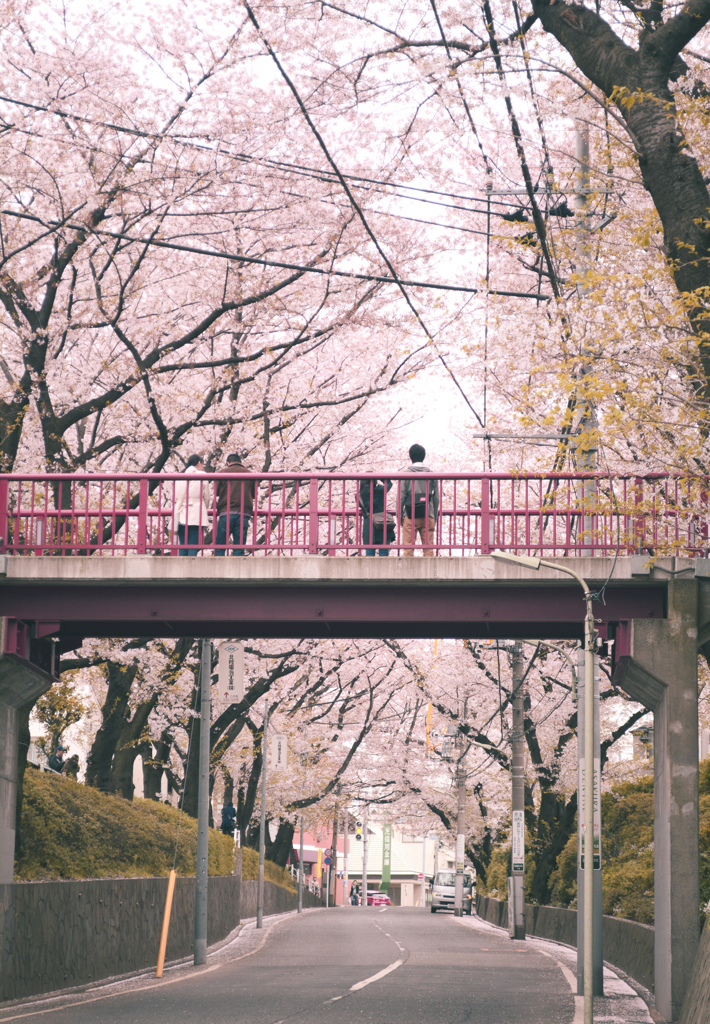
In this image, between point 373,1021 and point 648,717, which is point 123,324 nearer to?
point 373,1021

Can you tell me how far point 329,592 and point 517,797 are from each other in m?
17.2

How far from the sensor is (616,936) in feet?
69.9

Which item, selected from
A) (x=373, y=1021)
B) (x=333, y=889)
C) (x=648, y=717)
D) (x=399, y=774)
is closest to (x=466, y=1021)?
(x=373, y=1021)

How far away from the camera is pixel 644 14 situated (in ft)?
44.2

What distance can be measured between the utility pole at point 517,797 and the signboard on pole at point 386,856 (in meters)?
87.7

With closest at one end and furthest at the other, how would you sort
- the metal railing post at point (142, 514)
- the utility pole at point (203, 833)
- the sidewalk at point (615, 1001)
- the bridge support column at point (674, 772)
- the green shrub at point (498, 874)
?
1. the sidewalk at point (615, 1001)
2. the bridge support column at point (674, 772)
3. the metal railing post at point (142, 514)
4. the utility pole at point (203, 833)
5. the green shrub at point (498, 874)

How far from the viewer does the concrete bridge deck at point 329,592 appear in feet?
50.8

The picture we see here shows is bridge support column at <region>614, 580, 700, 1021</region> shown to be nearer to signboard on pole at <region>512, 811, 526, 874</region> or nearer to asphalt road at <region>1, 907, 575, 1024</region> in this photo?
asphalt road at <region>1, 907, 575, 1024</region>

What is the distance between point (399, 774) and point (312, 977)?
125 feet

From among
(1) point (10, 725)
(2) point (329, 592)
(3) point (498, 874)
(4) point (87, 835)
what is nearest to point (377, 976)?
(4) point (87, 835)

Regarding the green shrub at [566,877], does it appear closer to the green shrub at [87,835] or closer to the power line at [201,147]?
the green shrub at [87,835]

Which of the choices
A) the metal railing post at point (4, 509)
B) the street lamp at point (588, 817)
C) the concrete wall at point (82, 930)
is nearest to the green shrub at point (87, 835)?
the concrete wall at point (82, 930)

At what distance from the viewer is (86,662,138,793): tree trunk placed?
24.2 m

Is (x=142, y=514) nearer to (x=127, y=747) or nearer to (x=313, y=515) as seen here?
(x=313, y=515)
